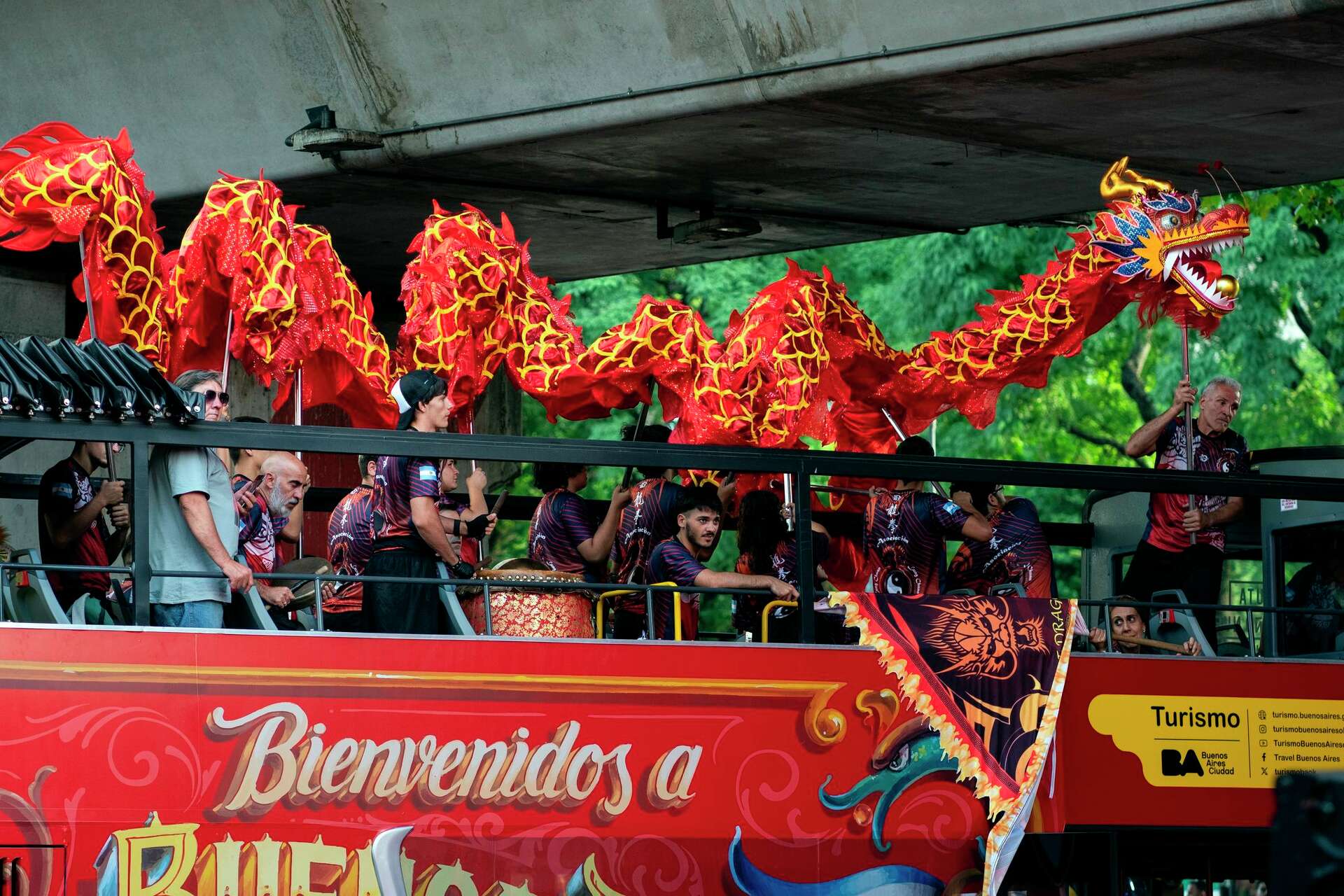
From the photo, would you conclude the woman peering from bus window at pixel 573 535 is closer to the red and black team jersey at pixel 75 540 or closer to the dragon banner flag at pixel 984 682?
the dragon banner flag at pixel 984 682

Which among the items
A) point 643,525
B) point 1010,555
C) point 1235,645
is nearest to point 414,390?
point 643,525

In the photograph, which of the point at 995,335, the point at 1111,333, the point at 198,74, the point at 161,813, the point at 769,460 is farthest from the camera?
the point at 1111,333

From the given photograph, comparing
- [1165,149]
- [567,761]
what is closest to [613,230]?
[1165,149]

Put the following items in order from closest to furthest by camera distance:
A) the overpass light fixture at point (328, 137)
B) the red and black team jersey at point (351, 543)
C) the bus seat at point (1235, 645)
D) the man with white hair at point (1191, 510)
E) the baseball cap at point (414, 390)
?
the baseball cap at point (414, 390)
the red and black team jersey at point (351, 543)
the man with white hair at point (1191, 510)
the bus seat at point (1235, 645)
the overpass light fixture at point (328, 137)

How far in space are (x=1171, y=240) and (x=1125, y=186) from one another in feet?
1.29

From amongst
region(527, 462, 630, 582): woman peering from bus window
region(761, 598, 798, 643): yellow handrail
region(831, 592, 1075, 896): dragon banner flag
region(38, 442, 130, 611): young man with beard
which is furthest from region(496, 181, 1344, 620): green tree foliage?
region(38, 442, 130, 611): young man with beard

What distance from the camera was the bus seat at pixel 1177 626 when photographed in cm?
912

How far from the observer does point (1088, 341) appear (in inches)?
826

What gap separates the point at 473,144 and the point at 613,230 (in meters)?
2.48

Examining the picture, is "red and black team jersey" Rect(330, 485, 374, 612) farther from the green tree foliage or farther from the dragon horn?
the green tree foliage

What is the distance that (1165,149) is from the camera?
11.9m

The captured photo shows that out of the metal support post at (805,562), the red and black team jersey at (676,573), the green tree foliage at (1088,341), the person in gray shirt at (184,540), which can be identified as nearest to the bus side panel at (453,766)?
the metal support post at (805,562)

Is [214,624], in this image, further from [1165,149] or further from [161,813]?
[1165,149]

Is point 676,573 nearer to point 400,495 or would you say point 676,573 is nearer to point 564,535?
point 564,535
